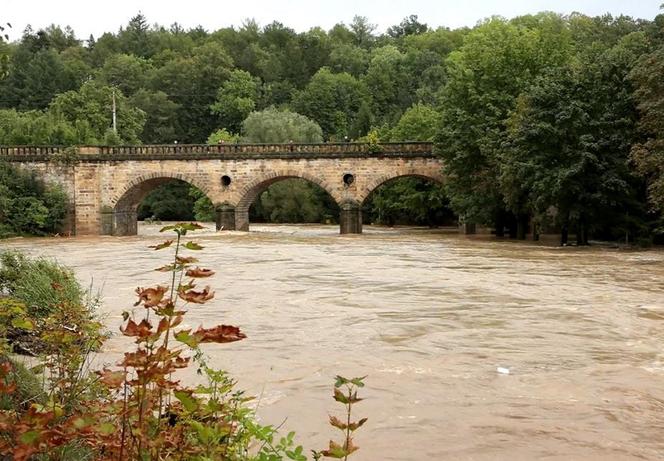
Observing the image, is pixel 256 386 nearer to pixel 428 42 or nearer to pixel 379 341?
pixel 379 341

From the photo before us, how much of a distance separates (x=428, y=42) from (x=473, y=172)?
217ft

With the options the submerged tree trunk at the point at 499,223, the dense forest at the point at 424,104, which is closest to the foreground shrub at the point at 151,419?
the dense forest at the point at 424,104

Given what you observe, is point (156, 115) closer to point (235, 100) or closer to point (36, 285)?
point (235, 100)

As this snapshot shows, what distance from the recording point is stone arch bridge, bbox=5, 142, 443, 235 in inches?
1777

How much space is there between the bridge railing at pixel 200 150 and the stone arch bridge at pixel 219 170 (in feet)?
0.19

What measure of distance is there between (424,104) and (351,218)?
108 ft

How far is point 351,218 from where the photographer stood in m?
45.3

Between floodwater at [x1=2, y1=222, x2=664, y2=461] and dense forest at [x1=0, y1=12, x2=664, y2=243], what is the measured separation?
4638 mm

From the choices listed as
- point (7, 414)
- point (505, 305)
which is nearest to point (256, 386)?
point (7, 414)

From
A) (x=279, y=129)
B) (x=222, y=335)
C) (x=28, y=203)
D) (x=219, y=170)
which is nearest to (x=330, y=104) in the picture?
(x=279, y=129)

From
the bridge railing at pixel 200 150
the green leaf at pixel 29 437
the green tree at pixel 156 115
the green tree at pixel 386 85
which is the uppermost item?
the green tree at pixel 386 85

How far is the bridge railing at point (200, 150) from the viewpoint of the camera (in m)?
45.0

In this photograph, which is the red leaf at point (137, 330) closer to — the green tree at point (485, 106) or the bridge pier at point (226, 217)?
the green tree at point (485, 106)

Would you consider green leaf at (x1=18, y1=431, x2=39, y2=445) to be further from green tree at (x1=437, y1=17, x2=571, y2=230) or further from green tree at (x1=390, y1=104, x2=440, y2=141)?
green tree at (x1=390, y1=104, x2=440, y2=141)
